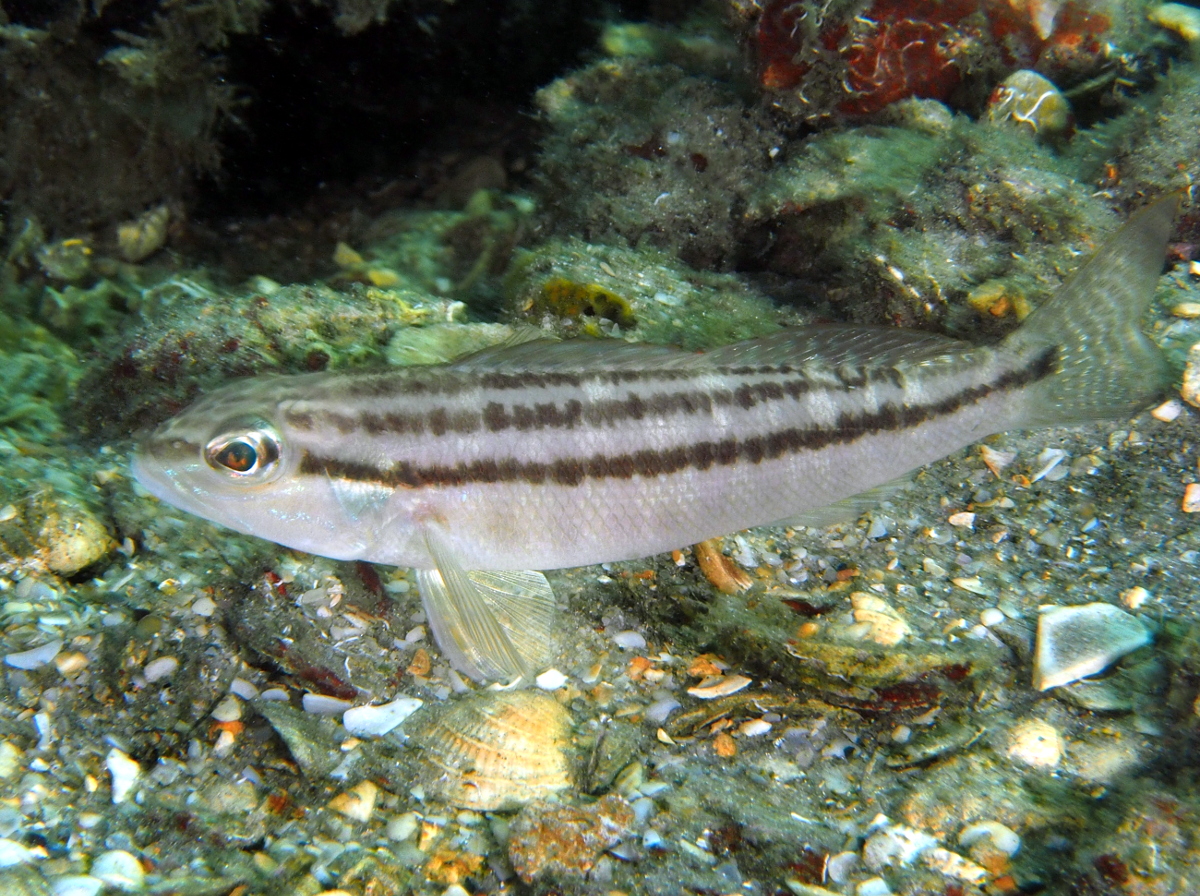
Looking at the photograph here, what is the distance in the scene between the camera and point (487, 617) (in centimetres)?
256

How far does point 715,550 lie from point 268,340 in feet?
8.47

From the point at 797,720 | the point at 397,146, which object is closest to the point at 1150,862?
the point at 797,720

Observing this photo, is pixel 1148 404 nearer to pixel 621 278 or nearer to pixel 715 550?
pixel 715 550

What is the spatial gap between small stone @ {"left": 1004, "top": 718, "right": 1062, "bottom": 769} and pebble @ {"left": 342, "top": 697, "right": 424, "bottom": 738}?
2.13 metres

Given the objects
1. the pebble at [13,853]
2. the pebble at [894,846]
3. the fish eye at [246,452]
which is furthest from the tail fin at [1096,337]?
the pebble at [13,853]

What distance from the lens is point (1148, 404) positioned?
3389mm

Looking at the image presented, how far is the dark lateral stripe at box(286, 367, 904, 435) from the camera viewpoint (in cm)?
246

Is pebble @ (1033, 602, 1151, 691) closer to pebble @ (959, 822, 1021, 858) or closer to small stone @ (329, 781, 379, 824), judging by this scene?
pebble @ (959, 822, 1021, 858)

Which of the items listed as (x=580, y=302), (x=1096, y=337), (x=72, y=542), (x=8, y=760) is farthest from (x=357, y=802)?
(x=1096, y=337)

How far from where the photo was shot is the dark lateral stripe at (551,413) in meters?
2.46

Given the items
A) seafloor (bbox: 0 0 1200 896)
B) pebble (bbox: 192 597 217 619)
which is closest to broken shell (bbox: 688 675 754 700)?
seafloor (bbox: 0 0 1200 896)

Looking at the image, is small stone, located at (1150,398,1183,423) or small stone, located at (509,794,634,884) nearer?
small stone, located at (509,794,634,884)

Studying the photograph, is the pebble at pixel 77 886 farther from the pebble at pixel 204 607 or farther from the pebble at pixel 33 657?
the pebble at pixel 204 607

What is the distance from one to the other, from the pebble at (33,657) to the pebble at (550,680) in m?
1.72
